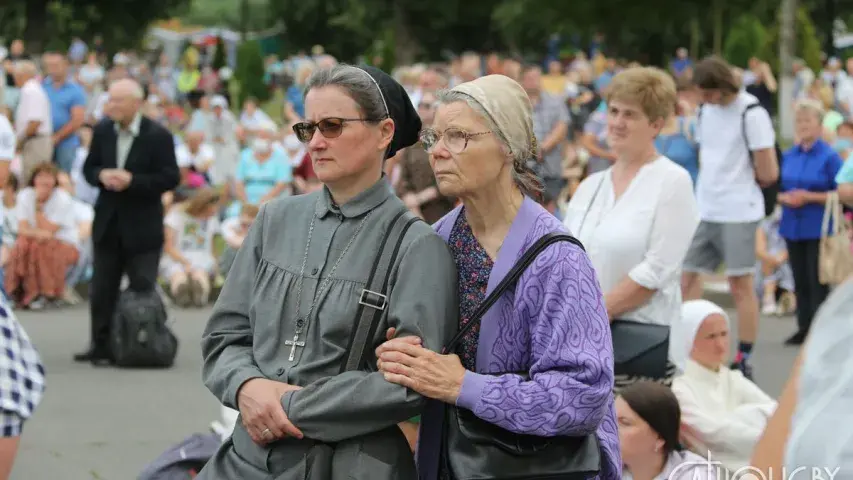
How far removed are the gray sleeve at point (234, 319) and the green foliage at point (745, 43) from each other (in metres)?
39.5

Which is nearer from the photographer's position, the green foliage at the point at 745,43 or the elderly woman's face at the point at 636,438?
the elderly woman's face at the point at 636,438

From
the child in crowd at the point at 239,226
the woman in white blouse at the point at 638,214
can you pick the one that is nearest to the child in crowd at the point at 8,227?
the child in crowd at the point at 239,226

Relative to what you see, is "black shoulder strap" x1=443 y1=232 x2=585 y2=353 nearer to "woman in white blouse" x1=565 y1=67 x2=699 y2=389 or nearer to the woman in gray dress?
the woman in gray dress

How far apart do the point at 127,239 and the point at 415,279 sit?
7.32 metres

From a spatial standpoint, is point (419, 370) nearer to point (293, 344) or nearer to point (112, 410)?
point (293, 344)

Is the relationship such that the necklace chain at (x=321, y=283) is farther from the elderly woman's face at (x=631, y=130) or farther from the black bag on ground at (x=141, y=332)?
the black bag on ground at (x=141, y=332)

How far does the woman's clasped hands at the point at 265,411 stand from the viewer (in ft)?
11.1

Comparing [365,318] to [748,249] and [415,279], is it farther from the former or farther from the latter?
[748,249]

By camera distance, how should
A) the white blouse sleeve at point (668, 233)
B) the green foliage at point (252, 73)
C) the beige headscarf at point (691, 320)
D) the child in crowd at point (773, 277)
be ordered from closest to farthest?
1. the white blouse sleeve at point (668, 233)
2. the beige headscarf at point (691, 320)
3. the child in crowd at point (773, 277)
4. the green foliage at point (252, 73)

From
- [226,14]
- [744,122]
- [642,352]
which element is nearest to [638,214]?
[642,352]

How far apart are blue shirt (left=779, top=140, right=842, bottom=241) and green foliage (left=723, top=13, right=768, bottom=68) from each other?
30627 millimetres

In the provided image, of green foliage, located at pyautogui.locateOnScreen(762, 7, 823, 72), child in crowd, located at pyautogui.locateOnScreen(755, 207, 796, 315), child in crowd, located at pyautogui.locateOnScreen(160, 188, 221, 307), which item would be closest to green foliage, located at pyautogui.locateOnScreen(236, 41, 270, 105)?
green foliage, located at pyautogui.locateOnScreen(762, 7, 823, 72)

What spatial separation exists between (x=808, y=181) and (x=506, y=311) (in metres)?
8.88

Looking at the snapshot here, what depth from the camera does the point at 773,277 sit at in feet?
45.5
